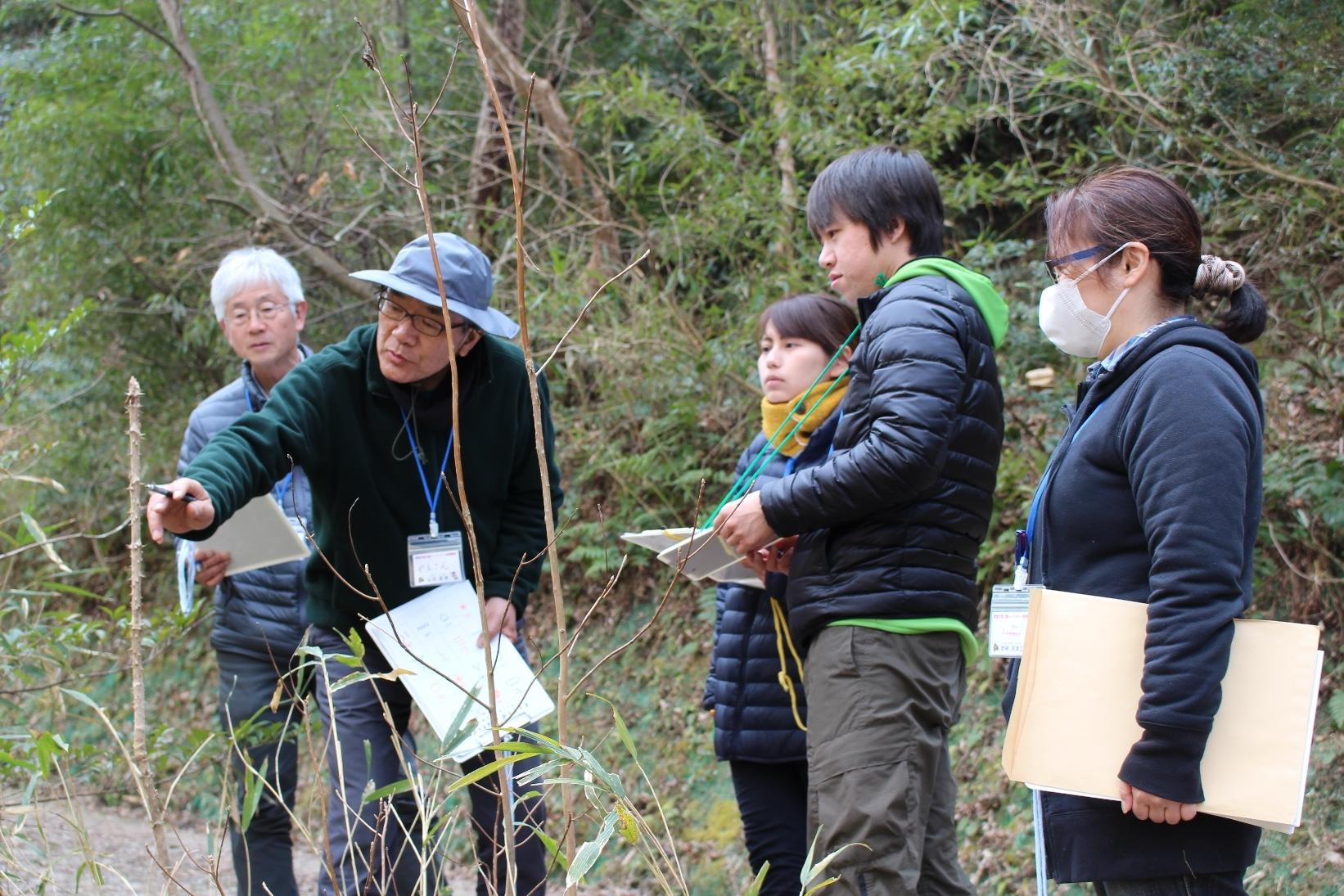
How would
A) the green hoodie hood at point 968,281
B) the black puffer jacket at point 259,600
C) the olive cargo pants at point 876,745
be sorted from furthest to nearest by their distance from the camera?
the black puffer jacket at point 259,600 < the green hoodie hood at point 968,281 < the olive cargo pants at point 876,745

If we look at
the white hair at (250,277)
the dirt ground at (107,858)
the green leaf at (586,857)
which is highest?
the white hair at (250,277)

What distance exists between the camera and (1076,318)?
2.26 meters

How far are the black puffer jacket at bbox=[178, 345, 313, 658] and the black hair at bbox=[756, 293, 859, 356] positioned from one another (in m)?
1.64

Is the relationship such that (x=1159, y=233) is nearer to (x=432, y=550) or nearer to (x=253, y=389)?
(x=432, y=550)

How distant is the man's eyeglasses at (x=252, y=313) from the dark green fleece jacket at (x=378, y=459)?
77cm

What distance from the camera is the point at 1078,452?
7.19ft

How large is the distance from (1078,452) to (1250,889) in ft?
7.55

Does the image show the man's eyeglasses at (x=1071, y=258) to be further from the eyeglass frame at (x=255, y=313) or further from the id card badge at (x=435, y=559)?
the eyeglass frame at (x=255, y=313)

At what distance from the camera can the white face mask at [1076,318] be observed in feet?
7.36

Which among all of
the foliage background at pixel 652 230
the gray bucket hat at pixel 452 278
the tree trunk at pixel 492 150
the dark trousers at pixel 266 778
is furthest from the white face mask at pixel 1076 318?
the tree trunk at pixel 492 150

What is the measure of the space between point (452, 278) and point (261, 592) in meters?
1.36

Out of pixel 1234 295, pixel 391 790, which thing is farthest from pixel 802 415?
pixel 391 790

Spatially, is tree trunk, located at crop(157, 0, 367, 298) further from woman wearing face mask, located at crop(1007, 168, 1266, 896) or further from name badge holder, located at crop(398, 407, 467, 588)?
woman wearing face mask, located at crop(1007, 168, 1266, 896)

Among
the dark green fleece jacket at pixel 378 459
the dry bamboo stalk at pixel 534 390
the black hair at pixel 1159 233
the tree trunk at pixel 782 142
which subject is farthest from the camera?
the tree trunk at pixel 782 142
